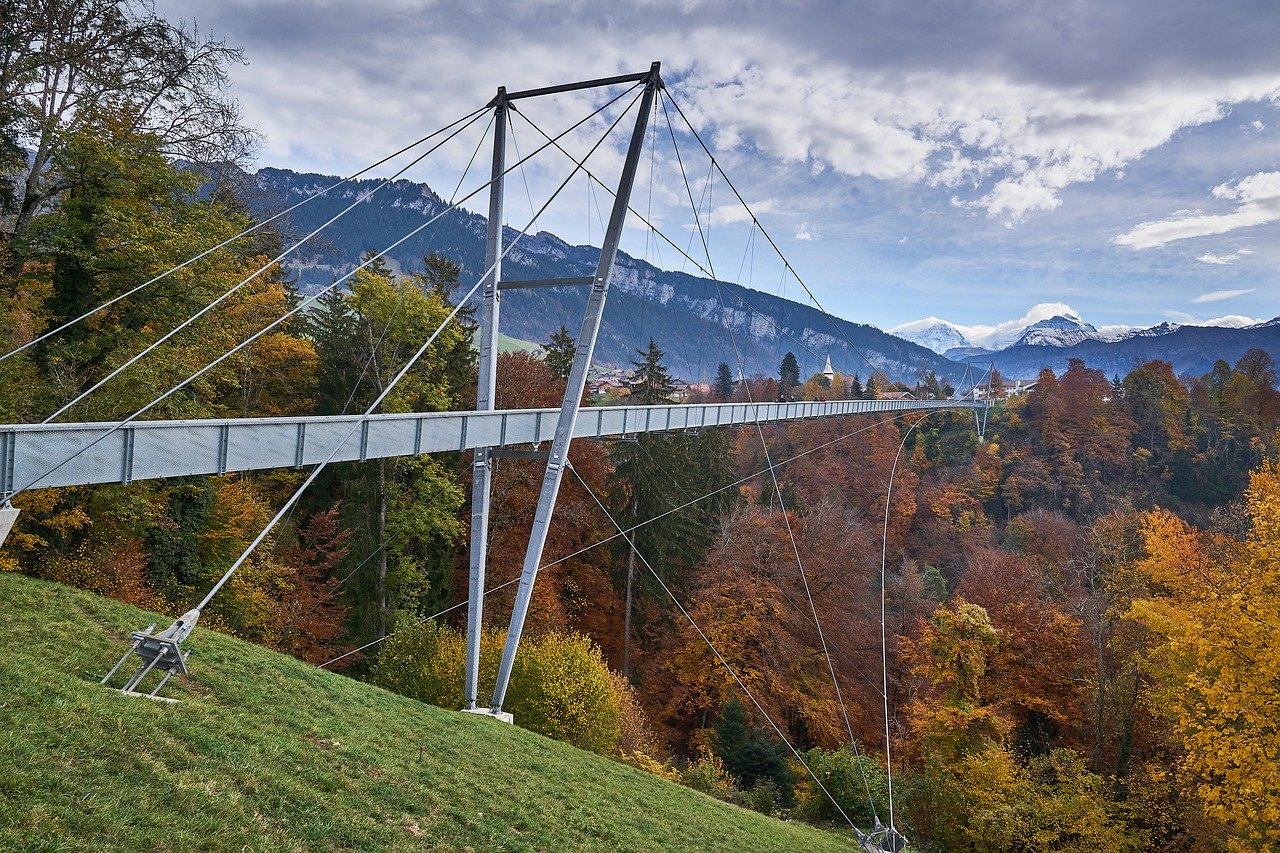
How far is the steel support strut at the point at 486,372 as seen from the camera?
1455 cm

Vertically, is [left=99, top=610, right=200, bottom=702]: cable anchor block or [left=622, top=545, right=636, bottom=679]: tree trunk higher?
[left=99, top=610, right=200, bottom=702]: cable anchor block

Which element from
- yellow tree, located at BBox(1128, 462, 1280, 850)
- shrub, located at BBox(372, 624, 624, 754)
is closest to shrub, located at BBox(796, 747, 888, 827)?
shrub, located at BBox(372, 624, 624, 754)

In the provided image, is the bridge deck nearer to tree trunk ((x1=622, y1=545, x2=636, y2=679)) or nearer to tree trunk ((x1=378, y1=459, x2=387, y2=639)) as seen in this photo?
tree trunk ((x1=378, y1=459, x2=387, y2=639))

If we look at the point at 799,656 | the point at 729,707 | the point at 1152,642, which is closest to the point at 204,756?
the point at 729,707

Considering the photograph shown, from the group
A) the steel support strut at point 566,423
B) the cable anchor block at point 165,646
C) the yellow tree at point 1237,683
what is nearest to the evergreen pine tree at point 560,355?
the steel support strut at point 566,423

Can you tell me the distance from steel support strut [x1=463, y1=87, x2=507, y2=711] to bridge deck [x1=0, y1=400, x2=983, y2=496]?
849 millimetres

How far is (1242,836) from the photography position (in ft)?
48.2

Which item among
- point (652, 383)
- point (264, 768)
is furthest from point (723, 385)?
point (264, 768)

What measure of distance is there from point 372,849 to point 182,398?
13.6 meters

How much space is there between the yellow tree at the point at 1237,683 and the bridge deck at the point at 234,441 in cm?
1518

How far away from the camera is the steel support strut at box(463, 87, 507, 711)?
1455 cm

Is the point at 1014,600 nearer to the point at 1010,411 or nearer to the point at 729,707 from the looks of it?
the point at 729,707

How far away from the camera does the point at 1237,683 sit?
48.4 ft

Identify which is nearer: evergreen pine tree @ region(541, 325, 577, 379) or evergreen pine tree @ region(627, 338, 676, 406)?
evergreen pine tree @ region(627, 338, 676, 406)
